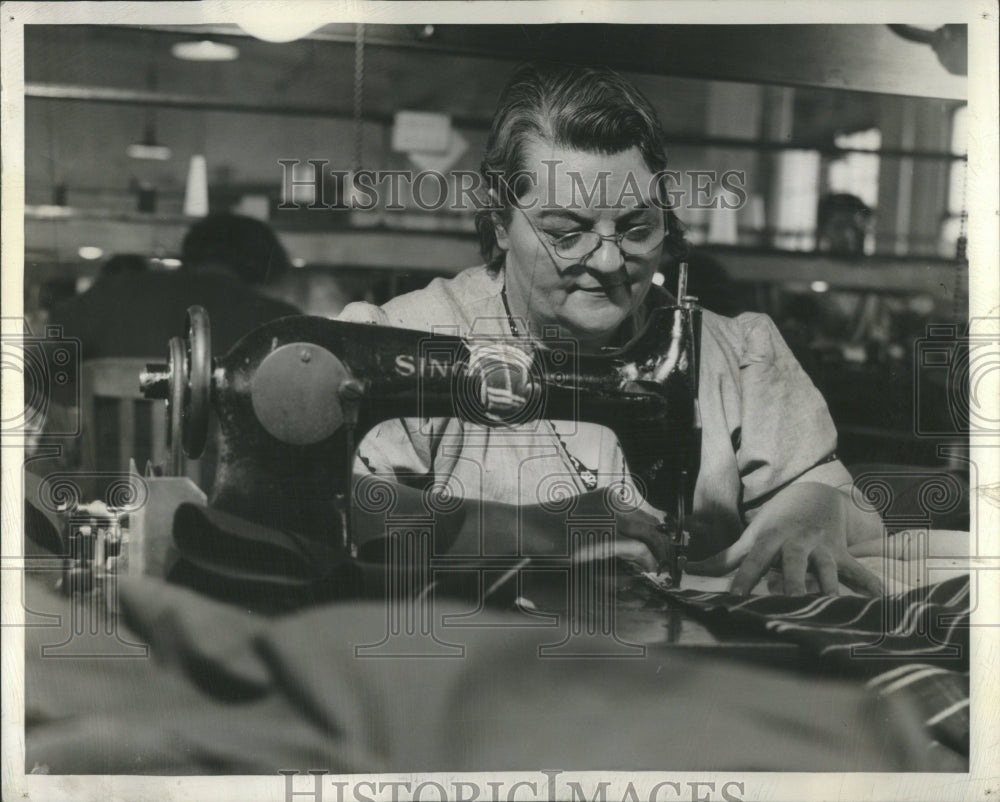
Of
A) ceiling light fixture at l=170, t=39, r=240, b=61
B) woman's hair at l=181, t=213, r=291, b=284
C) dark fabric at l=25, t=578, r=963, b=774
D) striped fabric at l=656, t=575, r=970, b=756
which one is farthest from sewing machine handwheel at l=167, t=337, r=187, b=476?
striped fabric at l=656, t=575, r=970, b=756

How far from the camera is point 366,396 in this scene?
1.30 m

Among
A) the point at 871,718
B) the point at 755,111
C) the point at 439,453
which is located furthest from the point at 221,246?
the point at 871,718

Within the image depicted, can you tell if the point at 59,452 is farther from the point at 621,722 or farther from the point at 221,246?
the point at 621,722

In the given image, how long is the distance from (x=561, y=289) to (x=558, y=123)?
241 mm

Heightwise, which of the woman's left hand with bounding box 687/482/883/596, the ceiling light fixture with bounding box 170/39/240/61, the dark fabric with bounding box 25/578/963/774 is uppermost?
the ceiling light fixture with bounding box 170/39/240/61

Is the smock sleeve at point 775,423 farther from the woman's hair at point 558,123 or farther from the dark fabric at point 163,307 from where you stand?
the dark fabric at point 163,307

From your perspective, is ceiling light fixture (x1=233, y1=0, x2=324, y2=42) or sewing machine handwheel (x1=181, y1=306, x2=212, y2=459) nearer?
sewing machine handwheel (x1=181, y1=306, x2=212, y2=459)

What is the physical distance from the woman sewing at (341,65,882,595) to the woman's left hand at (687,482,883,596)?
9cm

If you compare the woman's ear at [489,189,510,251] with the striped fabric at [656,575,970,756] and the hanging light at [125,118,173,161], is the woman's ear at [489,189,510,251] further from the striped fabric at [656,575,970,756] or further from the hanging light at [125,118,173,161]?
the striped fabric at [656,575,970,756]

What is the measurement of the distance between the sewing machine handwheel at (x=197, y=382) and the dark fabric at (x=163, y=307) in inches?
3.1

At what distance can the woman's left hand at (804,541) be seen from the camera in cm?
147

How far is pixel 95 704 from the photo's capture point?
1454mm

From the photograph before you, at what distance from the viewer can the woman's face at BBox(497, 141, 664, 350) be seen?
1392mm

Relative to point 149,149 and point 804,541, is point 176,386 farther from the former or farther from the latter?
point 804,541
